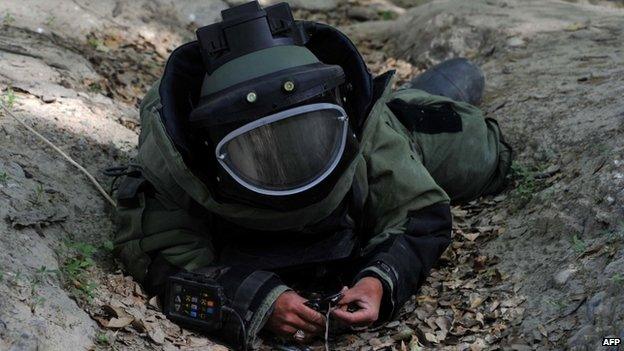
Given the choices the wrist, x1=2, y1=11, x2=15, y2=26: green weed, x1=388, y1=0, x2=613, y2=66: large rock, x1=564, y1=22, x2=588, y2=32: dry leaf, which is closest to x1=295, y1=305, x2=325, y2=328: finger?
Result: the wrist

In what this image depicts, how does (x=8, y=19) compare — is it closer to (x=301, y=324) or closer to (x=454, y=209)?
(x=454, y=209)

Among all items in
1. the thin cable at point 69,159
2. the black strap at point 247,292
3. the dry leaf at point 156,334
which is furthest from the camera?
the thin cable at point 69,159

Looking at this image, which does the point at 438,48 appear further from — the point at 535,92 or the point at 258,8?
the point at 258,8

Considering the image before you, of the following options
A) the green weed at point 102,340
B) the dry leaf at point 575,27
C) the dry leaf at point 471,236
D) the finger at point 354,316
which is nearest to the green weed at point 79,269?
the green weed at point 102,340

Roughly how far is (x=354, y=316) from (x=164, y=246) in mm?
872

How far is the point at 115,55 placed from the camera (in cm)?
620

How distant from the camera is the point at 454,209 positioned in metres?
4.79

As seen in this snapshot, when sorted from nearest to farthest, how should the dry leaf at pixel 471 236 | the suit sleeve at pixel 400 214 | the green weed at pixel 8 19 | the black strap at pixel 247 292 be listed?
the black strap at pixel 247 292 < the suit sleeve at pixel 400 214 < the dry leaf at pixel 471 236 < the green weed at pixel 8 19

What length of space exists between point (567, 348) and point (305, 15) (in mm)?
5372

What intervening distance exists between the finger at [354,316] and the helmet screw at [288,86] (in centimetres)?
90

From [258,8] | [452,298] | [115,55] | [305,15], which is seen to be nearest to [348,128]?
[258,8]

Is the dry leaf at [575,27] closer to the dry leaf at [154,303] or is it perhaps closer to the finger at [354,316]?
the finger at [354,316]

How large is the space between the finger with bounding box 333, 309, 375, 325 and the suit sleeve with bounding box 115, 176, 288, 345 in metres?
0.24

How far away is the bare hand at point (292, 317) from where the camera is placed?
142 inches
